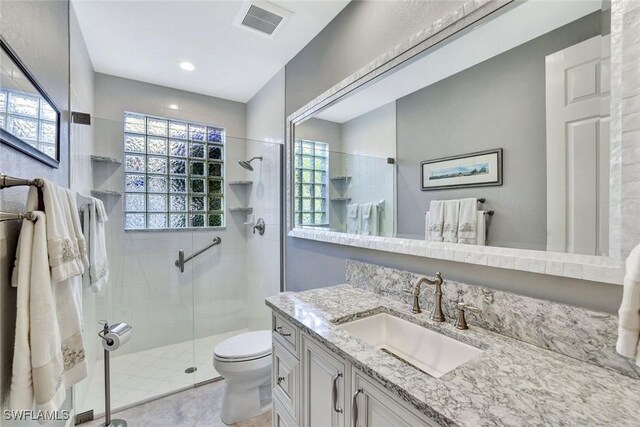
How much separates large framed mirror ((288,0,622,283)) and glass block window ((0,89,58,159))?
1.46 meters

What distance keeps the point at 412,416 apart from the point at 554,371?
0.42 m

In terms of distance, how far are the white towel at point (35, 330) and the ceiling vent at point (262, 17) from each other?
1.62 meters

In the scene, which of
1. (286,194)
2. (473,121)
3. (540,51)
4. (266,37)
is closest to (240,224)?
(286,194)

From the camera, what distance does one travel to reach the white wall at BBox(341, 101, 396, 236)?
57.6 inches

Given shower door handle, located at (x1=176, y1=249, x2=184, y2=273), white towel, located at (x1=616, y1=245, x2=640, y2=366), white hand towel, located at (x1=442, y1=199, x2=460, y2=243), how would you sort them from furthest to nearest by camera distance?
shower door handle, located at (x1=176, y1=249, x2=184, y2=273) < white hand towel, located at (x1=442, y1=199, x2=460, y2=243) < white towel, located at (x1=616, y1=245, x2=640, y2=366)

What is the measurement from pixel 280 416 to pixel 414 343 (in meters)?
0.75

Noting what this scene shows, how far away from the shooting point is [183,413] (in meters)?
1.92

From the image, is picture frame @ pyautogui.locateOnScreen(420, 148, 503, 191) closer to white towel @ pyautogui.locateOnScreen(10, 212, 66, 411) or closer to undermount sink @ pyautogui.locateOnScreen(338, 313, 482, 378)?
undermount sink @ pyautogui.locateOnScreen(338, 313, 482, 378)

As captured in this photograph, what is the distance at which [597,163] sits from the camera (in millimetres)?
801

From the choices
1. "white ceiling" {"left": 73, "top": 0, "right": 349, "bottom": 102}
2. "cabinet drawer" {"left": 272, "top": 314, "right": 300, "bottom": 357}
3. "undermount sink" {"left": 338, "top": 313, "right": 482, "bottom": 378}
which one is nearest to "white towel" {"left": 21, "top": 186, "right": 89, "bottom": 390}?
"cabinet drawer" {"left": 272, "top": 314, "right": 300, "bottom": 357}

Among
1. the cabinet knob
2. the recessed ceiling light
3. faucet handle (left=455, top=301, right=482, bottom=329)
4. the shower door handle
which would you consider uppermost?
the recessed ceiling light

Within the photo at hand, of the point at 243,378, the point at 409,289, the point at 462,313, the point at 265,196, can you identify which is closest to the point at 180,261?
the point at 265,196

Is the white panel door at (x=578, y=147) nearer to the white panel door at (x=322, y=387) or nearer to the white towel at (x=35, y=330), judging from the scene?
the white panel door at (x=322, y=387)

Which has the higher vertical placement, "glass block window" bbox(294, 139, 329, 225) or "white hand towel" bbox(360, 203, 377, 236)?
"glass block window" bbox(294, 139, 329, 225)
